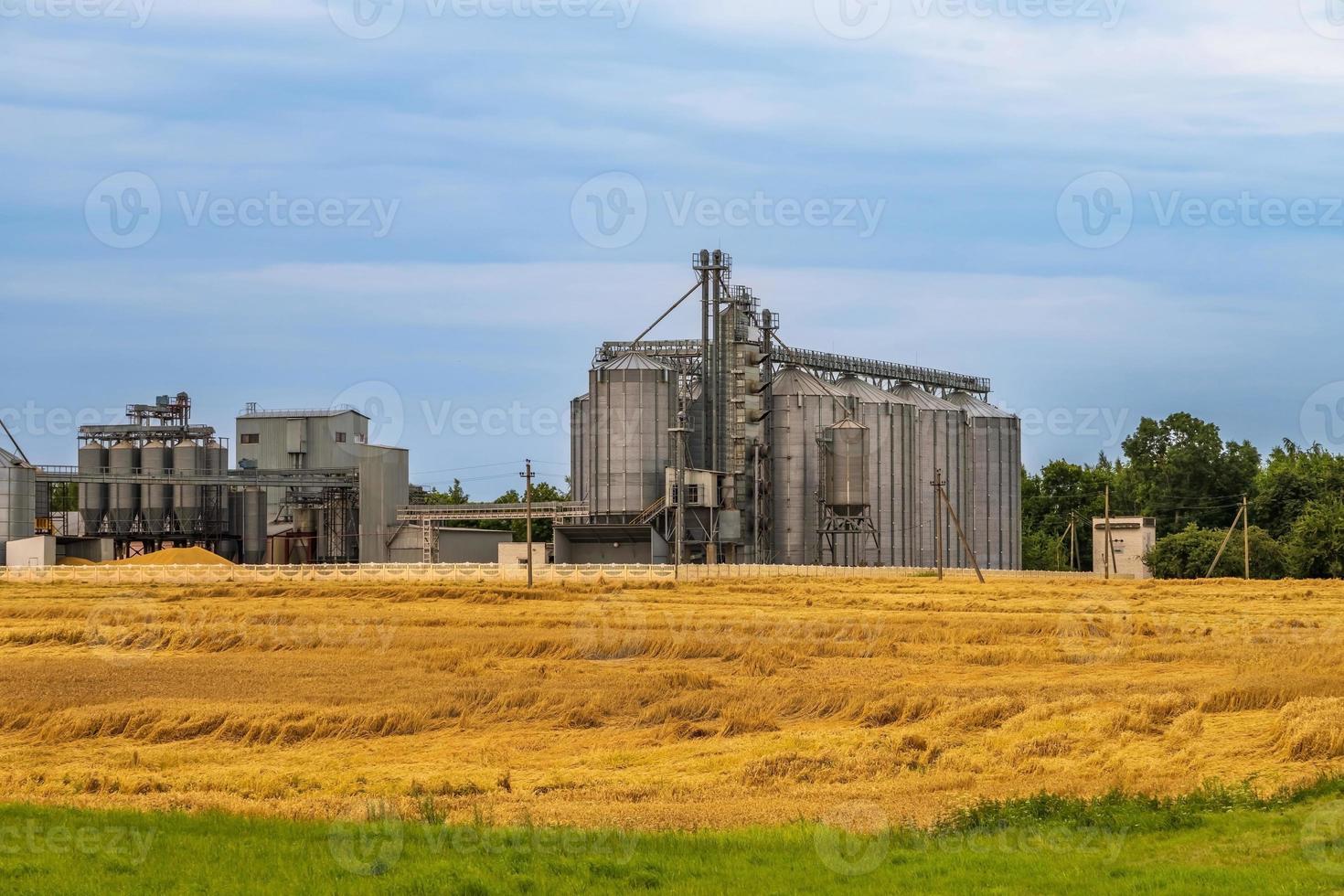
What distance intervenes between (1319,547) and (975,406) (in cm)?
3367

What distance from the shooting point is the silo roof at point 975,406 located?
118675 millimetres

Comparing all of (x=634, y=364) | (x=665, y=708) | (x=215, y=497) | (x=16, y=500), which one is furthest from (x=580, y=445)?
(x=665, y=708)

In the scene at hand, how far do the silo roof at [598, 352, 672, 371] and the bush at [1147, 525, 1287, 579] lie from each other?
3721 centimetres

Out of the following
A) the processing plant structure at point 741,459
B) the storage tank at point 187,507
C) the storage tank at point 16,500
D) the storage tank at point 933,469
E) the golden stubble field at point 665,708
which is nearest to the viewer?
the golden stubble field at point 665,708

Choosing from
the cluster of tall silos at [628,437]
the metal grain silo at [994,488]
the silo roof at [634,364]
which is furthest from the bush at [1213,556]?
the silo roof at [634,364]

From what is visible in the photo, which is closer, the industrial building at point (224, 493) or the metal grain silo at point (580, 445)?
the metal grain silo at point (580, 445)

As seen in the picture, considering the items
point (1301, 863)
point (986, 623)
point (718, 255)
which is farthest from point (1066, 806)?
point (718, 255)

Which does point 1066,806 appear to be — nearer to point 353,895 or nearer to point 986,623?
point 353,895

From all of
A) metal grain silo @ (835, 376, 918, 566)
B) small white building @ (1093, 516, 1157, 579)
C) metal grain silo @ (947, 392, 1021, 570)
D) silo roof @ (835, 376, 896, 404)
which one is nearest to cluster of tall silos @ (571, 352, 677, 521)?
metal grain silo @ (835, 376, 918, 566)

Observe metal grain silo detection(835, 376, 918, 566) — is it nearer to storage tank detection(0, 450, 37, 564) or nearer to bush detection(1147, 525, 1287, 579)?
bush detection(1147, 525, 1287, 579)

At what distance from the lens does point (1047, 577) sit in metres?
88.9

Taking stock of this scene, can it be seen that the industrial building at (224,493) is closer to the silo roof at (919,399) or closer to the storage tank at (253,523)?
the storage tank at (253,523)

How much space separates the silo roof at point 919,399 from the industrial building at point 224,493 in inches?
1419

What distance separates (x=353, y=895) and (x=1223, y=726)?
57.7 feet
